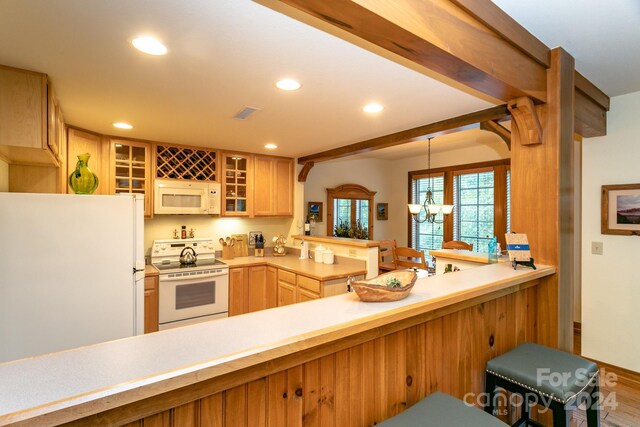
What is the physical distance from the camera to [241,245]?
15.3ft

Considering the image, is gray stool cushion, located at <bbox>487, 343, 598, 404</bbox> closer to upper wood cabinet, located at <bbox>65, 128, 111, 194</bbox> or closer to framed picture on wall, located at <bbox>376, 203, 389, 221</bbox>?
upper wood cabinet, located at <bbox>65, 128, 111, 194</bbox>

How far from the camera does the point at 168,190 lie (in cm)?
384

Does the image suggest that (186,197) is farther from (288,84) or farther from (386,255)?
(386,255)

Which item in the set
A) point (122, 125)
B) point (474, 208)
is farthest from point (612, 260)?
point (122, 125)

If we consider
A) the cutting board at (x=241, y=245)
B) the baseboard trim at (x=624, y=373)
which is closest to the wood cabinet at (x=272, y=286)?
the cutting board at (x=241, y=245)

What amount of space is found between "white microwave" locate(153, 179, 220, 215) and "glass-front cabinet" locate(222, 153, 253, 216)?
172 mm

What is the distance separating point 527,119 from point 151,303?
148 inches

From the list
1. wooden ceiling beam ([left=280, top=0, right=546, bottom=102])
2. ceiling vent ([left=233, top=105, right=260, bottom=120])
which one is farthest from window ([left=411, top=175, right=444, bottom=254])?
ceiling vent ([left=233, top=105, right=260, bottom=120])

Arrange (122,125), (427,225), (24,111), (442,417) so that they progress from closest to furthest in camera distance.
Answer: (442,417) → (24,111) → (122,125) → (427,225)

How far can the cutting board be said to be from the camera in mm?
4625

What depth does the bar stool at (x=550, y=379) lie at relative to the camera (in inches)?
53.0

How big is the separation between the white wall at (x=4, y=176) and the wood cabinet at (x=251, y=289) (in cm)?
220

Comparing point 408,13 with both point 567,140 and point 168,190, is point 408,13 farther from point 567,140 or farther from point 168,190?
point 168,190

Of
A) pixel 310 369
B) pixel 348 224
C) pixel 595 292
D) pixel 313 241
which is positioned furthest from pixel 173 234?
pixel 595 292
